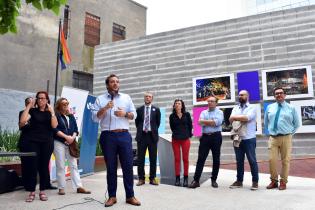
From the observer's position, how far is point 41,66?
15477mm

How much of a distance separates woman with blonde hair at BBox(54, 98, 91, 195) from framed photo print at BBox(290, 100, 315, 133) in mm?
6668

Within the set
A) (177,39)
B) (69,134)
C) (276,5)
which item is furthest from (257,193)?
(276,5)

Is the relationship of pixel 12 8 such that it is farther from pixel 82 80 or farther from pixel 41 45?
pixel 82 80

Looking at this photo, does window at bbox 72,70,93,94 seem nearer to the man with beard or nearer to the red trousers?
the red trousers

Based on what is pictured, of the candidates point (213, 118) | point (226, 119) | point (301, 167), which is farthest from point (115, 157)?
point (226, 119)

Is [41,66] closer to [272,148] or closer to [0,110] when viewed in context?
[0,110]

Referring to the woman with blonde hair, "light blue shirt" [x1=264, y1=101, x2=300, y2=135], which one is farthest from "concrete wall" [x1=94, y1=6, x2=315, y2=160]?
the woman with blonde hair

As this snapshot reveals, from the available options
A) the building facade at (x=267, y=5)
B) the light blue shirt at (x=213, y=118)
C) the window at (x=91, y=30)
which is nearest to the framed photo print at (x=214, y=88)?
the light blue shirt at (x=213, y=118)

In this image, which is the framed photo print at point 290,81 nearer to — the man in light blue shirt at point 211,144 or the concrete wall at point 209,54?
the concrete wall at point 209,54

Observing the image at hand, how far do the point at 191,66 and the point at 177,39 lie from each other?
1240 millimetres

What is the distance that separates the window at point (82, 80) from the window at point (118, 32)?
3181 mm

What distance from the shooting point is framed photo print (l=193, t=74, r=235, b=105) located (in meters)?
10.0

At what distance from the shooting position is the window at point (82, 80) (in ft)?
56.2

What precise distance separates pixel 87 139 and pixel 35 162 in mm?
2117
